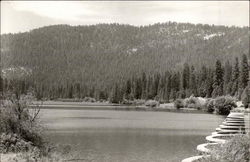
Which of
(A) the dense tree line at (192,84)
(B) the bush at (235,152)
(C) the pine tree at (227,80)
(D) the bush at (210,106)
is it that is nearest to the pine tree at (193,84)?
(A) the dense tree line at (192,84)

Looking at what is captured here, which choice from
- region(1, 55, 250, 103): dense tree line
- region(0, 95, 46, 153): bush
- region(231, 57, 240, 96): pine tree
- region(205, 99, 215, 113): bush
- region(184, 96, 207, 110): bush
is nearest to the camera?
region(0, 95, 46, 153): bush

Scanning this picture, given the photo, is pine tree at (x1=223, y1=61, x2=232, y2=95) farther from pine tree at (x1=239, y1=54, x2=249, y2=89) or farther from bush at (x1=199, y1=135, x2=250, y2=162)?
bush at (x1=199, y1=135, x2=250, y2=162)

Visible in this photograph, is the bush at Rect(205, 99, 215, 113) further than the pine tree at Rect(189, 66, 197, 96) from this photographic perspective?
No

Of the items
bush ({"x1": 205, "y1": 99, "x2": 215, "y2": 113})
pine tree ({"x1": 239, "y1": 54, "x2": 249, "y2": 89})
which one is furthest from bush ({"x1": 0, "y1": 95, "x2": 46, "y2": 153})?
pine tree ({"x1": 239, "y1": 54, "x2": 249, "y2": 89})

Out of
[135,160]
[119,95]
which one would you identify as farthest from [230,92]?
[135,160]

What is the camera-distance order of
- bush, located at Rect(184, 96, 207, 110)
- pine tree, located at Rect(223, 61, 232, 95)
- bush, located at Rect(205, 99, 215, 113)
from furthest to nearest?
pine tree, located at Rect(223, 61, 232, 95), bush, located at Rect(184, 96, 207, 110), bush, located at Rect(205, 99, 215, 113)

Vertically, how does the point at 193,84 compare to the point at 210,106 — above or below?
above

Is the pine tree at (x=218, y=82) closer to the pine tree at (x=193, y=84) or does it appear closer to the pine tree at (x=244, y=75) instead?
the pine tree at (x=244, y=75)

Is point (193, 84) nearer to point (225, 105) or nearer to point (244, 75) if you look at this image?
point (244, 75)

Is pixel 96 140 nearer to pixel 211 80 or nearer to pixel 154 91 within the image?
pixel 211 80

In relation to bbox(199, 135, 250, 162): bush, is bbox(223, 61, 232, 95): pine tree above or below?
above

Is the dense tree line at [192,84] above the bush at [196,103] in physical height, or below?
above

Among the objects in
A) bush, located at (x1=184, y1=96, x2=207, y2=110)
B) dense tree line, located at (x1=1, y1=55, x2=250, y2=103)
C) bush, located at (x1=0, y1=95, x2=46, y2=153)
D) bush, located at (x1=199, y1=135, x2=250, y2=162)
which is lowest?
bush, located at (x1=199, y1=135, x2=250, y2=162)

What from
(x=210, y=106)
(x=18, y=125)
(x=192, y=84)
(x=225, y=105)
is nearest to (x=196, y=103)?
(x=210, y=106)
